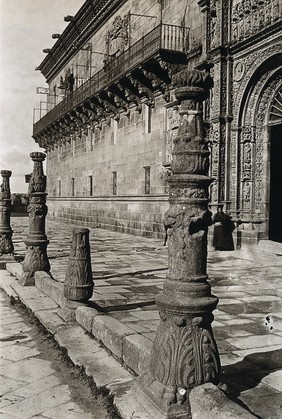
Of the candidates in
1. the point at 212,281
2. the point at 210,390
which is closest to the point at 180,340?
the point at 210,390

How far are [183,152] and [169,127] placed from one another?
41.2ft

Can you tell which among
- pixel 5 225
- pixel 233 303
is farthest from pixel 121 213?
pixel 233 303

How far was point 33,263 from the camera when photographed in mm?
7199

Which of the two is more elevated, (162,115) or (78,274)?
(162,115)

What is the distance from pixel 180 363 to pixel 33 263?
15.9 ft

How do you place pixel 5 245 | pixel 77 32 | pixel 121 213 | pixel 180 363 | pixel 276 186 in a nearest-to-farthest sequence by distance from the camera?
pixel 180 363
pixel 5 245
pixel 276 186
pixel 121 213
pixel 77 32

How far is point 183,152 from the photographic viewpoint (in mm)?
2922

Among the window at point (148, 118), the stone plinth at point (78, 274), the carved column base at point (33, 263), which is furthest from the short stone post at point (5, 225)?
the window at point (148, 118)

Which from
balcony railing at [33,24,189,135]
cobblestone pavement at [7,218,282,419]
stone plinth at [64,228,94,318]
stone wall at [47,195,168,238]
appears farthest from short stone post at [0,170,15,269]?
balcony railing at [33,24,189,135]

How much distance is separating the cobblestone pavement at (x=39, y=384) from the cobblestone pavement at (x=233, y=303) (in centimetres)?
91

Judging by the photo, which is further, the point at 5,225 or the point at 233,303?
the point at 5,225

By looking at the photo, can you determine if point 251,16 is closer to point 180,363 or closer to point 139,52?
point 139,52

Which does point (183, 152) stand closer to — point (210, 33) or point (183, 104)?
point (183, 104)

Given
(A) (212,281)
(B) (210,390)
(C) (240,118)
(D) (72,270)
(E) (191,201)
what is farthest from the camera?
(C) (240,118)
